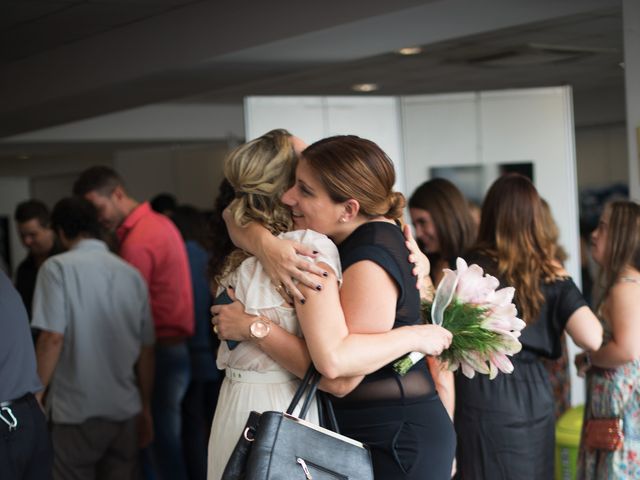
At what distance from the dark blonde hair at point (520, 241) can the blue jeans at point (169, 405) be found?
7.59ft

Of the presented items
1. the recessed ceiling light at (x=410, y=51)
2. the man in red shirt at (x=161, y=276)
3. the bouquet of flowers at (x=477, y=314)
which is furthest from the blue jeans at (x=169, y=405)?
the recessed ceiling light at (x=410, y=51)

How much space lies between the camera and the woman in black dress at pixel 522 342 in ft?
11.2

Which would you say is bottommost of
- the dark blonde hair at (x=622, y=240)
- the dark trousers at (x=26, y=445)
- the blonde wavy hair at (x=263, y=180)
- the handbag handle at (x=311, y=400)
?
the dark trousers at (x=26, y=445)

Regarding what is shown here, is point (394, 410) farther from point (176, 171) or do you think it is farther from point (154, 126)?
point (176, 171)

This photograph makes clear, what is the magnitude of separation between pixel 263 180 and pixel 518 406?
5.08 ft

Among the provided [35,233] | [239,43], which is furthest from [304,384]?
[35,233]

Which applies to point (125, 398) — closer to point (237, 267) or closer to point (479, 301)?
point (237, 267)

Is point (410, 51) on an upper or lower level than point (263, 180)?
upper

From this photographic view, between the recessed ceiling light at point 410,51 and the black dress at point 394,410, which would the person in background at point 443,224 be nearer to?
the black dress at point 394,410

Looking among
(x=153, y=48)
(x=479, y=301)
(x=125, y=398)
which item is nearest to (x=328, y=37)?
(x=153, y=48)

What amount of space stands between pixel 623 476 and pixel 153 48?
11.9 feet

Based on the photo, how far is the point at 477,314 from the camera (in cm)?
241

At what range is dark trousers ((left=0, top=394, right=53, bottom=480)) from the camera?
9.78 feet

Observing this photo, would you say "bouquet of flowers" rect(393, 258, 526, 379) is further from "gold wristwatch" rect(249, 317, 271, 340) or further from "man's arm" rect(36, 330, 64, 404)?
→ "man's arm" rect(36, 330, 64, 404)
